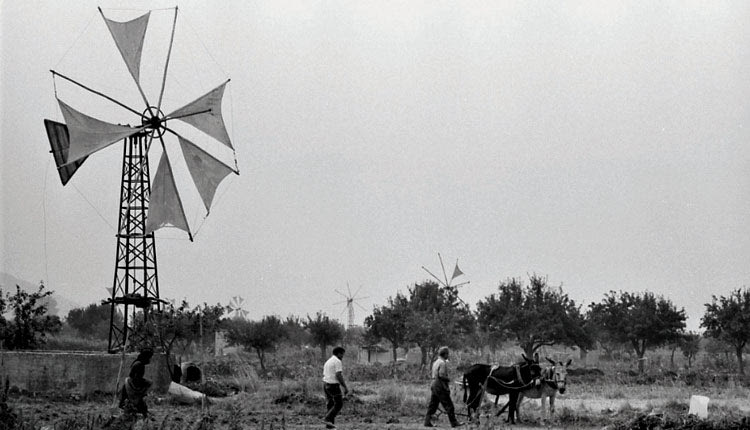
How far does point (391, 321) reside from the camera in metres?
52.0

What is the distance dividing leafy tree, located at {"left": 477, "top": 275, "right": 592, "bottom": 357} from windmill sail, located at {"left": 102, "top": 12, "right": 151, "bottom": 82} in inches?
1063

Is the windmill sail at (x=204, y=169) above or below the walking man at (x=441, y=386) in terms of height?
above

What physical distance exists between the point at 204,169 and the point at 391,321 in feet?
96.9

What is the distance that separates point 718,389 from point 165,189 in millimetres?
20610

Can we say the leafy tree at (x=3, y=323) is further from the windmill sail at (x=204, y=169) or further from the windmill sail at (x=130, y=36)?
the windmill sail at (x=130, y=36)

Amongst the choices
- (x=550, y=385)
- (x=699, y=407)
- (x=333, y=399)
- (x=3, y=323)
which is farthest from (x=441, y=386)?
(x=3, y=323)

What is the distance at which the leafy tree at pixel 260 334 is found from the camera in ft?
161

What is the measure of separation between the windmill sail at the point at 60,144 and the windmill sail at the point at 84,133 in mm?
1094

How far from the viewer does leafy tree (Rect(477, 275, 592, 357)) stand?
144 feet

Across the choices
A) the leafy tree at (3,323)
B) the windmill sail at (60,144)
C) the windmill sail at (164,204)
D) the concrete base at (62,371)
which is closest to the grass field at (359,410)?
the concrete base at (62,371)

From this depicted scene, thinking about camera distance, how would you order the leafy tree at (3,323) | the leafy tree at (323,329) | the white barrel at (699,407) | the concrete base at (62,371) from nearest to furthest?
the white barrel at (699,407) → the concrete base at (62,371) → the leafy tree at (3,323) → the leafy tree at (323,329)

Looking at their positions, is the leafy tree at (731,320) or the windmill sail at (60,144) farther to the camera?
the leafy tree at (731,320)

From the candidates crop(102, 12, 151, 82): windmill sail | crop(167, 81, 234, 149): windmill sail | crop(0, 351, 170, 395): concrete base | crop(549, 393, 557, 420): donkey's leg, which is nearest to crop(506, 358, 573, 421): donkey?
crop(549, 393, 557, 420): donkey's leg

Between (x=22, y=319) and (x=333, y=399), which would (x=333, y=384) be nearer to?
(x=333, y=399)
